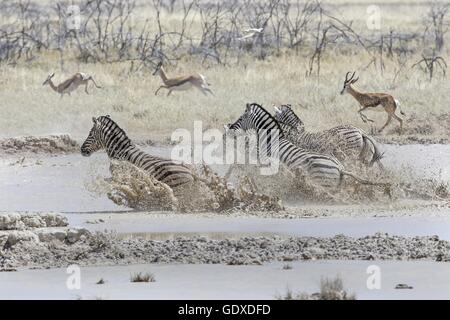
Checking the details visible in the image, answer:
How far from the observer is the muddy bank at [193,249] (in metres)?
10.2

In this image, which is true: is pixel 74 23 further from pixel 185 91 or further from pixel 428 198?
pixel 428 198

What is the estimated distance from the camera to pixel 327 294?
846cm

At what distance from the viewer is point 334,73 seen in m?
23.6

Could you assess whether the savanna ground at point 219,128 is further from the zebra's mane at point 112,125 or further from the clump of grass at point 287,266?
the zebra's mane at point 112,125

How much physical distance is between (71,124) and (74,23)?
35.3ft

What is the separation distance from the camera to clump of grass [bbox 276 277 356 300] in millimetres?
8445

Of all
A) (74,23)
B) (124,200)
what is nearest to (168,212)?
(124,200)

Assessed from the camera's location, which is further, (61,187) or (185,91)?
(185,91)

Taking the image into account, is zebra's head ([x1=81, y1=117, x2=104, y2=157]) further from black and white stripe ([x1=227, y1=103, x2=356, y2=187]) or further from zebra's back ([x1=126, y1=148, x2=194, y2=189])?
black and white stripe ([x1=227, y1=103, x2=356, y2=187])

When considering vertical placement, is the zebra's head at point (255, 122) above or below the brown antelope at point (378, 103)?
below

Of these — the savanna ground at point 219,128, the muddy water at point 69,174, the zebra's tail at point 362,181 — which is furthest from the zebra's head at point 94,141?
the zebra's tail at point 362,181

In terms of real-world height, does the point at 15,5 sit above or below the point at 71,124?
above

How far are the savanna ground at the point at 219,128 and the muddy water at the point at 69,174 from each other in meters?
0.02
